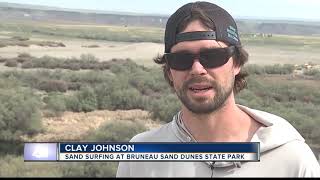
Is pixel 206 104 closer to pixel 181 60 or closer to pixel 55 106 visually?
pixel 181 60

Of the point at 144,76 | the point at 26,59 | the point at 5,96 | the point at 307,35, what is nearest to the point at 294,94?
the point at 144,76

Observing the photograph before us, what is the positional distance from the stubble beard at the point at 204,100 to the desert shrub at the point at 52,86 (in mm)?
16256

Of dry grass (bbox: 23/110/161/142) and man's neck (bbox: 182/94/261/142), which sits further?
dry grass (bbox: 23/110/161/142)

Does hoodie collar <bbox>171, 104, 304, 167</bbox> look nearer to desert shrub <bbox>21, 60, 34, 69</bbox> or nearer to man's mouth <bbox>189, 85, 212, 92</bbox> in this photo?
man's mouth <bbox>189, 85, 212, 92</bbox>

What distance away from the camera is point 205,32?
2.03 metres

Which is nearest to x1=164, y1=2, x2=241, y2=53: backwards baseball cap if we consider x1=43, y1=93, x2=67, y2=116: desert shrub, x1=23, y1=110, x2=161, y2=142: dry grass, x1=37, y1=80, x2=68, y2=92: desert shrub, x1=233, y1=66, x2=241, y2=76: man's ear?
x1=233, y1=66, x2=241, y2=76: man's ear

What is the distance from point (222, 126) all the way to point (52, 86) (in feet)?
54.1

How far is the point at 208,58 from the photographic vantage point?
2.06 metres

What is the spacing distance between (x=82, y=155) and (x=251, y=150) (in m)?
0.89

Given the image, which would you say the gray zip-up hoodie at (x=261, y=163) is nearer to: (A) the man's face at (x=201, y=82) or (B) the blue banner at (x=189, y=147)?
(B) the blue banner at (x=189, y=147)

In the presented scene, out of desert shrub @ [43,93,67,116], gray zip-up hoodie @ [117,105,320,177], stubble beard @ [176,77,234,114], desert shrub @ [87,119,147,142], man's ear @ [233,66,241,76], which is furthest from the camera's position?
desert shrub @ [43,93,67,116]

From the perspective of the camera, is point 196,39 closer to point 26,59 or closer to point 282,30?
point 26,59

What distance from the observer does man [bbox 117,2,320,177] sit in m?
1.98

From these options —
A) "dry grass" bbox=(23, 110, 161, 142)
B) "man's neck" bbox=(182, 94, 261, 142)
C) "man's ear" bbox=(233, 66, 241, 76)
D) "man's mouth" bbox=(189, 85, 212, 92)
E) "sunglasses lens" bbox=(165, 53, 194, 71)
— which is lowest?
"dry grass" bbox=(23, 110, 161, 142)
